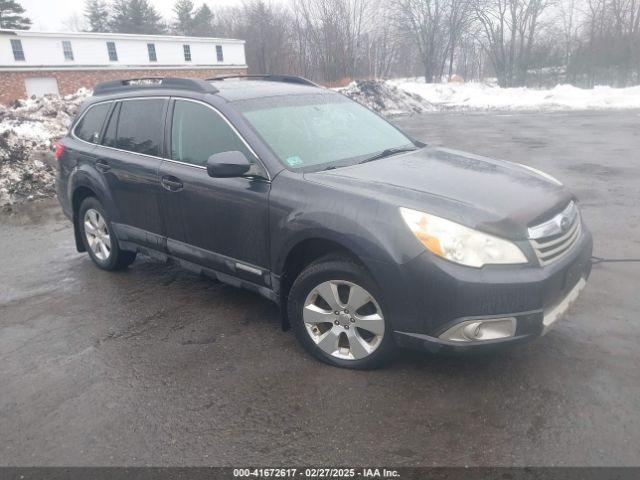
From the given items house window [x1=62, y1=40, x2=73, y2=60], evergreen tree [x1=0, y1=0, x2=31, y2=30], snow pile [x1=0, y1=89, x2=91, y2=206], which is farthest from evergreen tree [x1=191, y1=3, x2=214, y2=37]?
snow pile [x1=0, y1=89, x2=91, y2=206]

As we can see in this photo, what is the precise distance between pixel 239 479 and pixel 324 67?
49.8 metres

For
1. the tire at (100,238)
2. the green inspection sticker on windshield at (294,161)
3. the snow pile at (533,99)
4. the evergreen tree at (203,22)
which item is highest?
the evergreen tree at (203,22)

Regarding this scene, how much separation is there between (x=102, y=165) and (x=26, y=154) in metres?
6.81

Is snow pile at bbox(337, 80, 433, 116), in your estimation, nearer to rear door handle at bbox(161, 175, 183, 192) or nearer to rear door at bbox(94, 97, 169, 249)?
rear door at bbox(94, 97, 169, 249)

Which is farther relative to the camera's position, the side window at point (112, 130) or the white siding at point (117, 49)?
the white siding at point (117, 49)

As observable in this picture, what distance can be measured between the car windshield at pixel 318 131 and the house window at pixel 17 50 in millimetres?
39883

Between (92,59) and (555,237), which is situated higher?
(92,59)

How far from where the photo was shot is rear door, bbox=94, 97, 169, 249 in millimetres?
4562

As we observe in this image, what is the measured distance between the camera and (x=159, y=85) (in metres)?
4.75

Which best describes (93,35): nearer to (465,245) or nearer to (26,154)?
(26,154)

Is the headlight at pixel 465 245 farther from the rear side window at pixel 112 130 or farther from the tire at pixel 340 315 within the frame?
the rear side window at pixel 112 130

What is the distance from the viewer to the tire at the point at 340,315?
329cm

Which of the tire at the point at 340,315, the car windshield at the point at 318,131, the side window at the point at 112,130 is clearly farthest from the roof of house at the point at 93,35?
the tire at the point at 340,315

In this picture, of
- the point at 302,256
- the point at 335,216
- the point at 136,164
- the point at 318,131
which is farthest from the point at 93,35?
the point at 335,216
